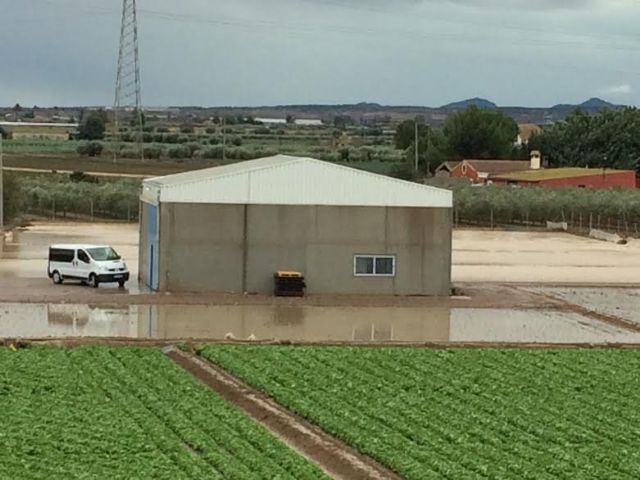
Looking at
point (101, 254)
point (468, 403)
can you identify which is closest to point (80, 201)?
point (101, 254)

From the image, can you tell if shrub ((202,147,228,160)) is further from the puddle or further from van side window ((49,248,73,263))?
van side window ((49,248,73,263))

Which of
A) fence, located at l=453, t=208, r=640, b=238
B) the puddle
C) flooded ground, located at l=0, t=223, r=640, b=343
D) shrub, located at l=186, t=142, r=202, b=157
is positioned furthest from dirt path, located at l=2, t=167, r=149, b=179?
the puddle

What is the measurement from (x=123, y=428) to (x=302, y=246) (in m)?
21.5

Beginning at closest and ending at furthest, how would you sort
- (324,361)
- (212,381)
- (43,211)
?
(212,381), (324,361), (43,211)

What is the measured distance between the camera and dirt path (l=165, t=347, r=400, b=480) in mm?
18484

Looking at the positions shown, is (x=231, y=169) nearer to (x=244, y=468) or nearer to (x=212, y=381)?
(x=212, y=381)

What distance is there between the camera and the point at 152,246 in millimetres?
41344

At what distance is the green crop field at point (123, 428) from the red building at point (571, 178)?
3013 inches

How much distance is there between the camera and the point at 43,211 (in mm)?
80688

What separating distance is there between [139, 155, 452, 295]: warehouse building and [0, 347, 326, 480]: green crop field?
46.7ft

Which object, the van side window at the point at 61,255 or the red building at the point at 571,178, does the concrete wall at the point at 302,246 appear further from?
the red building at the point at 571,178

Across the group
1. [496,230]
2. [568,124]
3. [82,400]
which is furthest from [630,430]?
[568,124]

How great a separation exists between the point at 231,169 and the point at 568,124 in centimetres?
9794

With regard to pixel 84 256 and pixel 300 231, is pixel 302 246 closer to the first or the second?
pixel 300 231
